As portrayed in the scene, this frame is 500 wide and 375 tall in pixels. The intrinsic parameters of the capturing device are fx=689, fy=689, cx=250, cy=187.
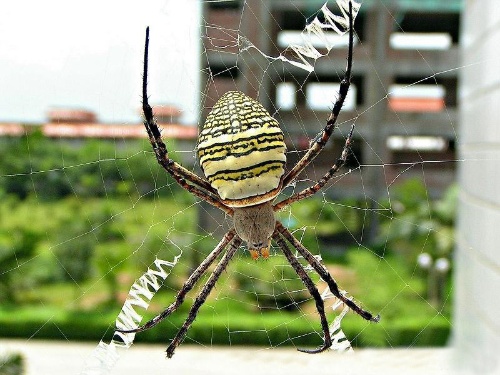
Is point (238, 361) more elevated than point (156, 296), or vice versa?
point (156, 296)

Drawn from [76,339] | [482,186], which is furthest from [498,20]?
[76,339]

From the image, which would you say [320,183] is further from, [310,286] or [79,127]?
[79,127]

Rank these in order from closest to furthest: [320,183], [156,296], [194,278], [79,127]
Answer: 1. [320,183]
2. [194,278]
3. [79,127]
4. [156,296]

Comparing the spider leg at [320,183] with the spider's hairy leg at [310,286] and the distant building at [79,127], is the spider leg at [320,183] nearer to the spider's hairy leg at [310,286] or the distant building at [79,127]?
the spider's hairy leg at [310,286]

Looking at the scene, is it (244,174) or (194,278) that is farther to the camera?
(194,278)

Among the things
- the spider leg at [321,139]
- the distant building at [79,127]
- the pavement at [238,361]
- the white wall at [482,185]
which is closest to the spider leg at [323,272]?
the spider leg at [321,139]

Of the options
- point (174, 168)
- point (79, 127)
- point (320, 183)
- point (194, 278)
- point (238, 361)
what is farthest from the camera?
point (238, 361)

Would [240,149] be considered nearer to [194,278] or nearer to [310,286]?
[194,278]

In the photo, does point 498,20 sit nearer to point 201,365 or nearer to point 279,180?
point 279,180

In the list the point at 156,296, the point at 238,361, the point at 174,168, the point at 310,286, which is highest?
the point at 174,168

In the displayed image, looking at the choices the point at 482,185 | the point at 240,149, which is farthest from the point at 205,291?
the point at 482,185

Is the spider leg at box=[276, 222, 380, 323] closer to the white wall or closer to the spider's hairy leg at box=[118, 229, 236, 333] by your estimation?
the spider's hairy leg at box=[118, 229, 236, 333]
